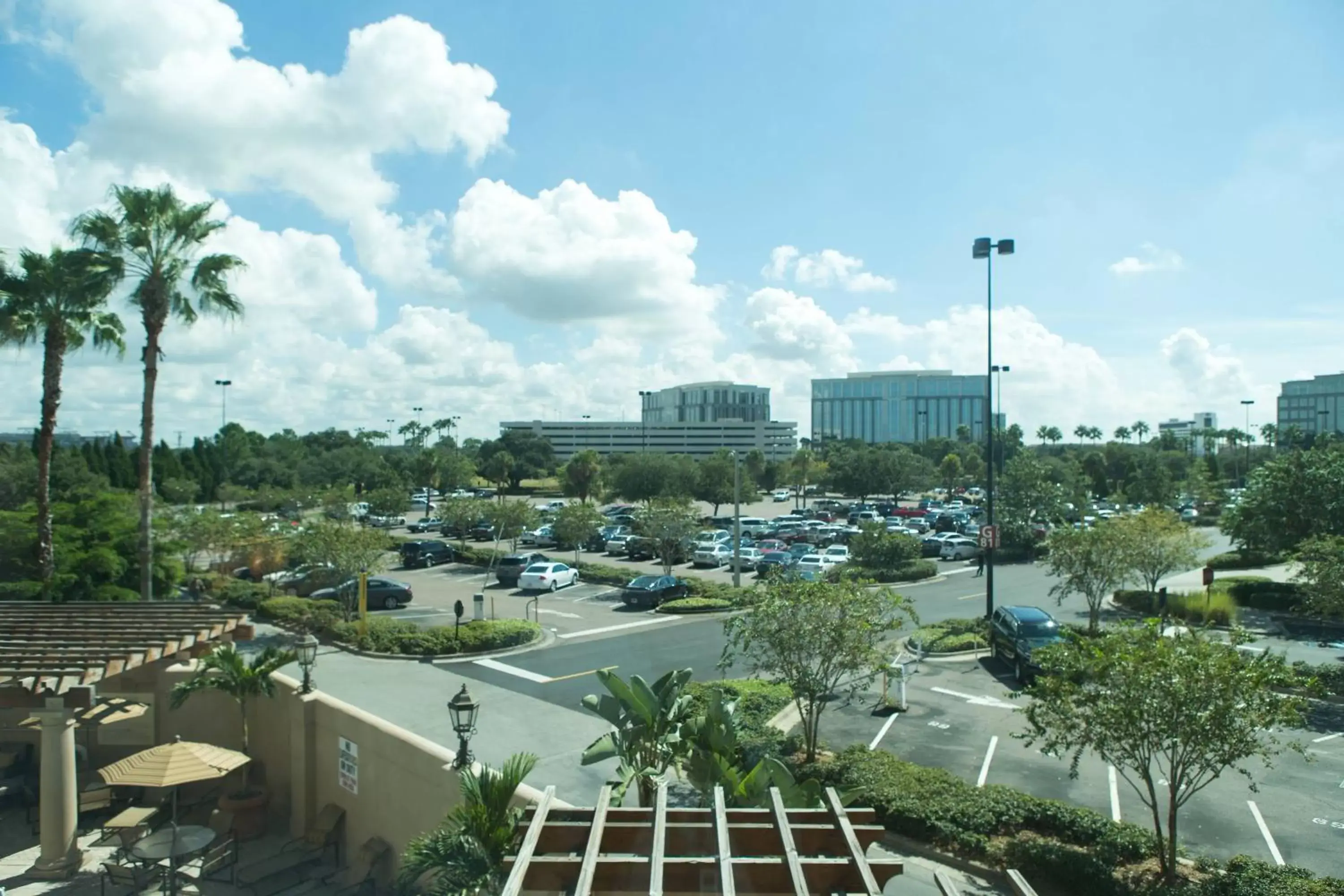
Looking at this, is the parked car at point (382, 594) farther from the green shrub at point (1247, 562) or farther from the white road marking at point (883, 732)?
the green shrub at point (1247, 562)

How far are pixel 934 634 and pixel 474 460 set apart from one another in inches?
3831

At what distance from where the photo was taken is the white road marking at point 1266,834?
35.1ft

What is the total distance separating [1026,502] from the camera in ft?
140

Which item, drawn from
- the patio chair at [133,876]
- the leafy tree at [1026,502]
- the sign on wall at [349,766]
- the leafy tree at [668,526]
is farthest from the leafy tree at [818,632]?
the leafy tree at [1026,502]

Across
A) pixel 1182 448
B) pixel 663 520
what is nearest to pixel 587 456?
pixel 663 520

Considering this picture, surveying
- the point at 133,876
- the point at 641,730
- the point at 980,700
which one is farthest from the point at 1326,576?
the point at 133,876

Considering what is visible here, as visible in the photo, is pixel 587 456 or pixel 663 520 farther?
pixel 587 456

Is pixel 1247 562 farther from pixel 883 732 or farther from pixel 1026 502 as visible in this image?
pixel 883 732

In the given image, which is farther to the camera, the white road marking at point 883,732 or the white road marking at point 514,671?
the white road marking at point 514,671

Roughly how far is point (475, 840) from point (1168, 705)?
6822 mm

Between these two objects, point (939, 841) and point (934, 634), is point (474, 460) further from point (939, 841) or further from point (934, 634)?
point (939, 841)

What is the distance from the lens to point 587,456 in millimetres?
67000

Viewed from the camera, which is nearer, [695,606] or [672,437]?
[695,606]

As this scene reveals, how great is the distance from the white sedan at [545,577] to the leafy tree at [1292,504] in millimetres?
24537
